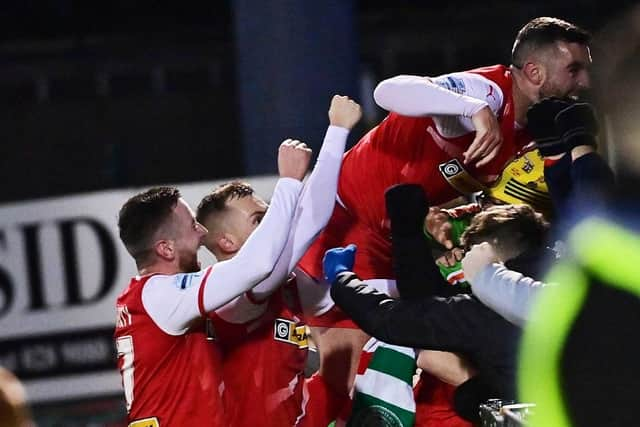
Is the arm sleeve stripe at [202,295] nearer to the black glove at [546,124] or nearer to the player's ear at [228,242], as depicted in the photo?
the player's ear at [228,242]

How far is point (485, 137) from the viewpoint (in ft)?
10.9

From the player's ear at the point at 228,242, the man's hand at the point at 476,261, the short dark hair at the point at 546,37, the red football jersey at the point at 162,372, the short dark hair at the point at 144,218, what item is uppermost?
the short dark hair at the point at 546,37

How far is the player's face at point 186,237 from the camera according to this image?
3.50 metres

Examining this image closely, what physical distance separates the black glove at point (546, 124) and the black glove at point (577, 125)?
14 centimetres

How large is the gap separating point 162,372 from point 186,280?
0.27 meters

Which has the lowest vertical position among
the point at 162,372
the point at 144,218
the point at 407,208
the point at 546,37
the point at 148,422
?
the point at 148,422

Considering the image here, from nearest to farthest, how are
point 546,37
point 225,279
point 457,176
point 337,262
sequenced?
point 337,262, point 225,279, point 546,37, point 457,176

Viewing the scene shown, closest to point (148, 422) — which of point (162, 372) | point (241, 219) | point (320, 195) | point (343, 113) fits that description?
point (162, 372)

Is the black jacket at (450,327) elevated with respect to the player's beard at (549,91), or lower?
lower

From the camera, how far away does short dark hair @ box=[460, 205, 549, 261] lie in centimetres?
299

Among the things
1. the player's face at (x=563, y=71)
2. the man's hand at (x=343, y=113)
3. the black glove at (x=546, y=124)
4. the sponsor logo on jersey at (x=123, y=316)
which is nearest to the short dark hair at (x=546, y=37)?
the player's face at (x=563, y=71)

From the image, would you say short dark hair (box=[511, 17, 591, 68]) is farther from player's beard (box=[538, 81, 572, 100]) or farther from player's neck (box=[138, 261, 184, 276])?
player's neck (box=[138, 261, 184, 276])

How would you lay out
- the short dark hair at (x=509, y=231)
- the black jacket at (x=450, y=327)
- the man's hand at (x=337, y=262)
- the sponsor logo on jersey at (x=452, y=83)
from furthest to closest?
1. the sponsor logo on jersey at (x=452, y=83)
2. the man's hand at (x=337, y=262)
3. the short dark hair at (x=509, y=231)
4. the black jacket at (x=450, y=327)

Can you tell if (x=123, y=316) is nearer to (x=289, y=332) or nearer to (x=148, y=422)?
(x=148, y=422)
